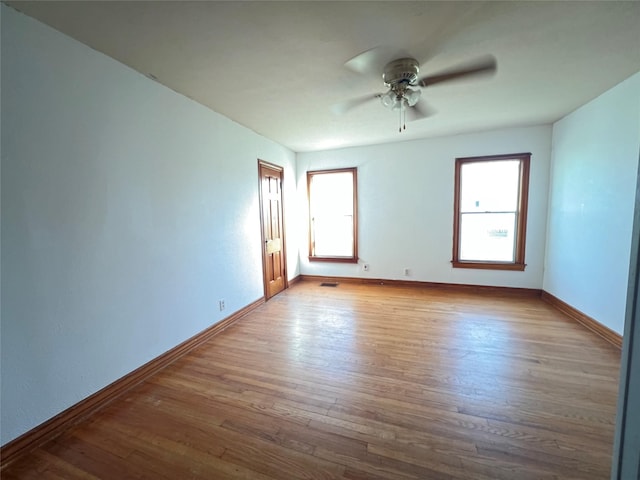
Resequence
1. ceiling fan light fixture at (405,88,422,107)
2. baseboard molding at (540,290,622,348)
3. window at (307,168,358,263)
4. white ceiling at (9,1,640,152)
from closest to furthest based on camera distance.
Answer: white ceiling at (9,1,640,152), ceiling fan light fixture at (405,88,422,107), baseboard molding at (540,290,622,348), window at (307,168,358,263)

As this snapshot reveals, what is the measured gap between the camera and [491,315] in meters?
3.31

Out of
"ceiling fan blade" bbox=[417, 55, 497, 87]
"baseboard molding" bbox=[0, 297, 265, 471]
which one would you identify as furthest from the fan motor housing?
"baseboard molding" bbox=[0, 297, 265, 471]

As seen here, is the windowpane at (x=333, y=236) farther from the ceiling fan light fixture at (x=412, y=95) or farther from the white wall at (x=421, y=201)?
the ceiling fan light fixture at (x=412, y=95)

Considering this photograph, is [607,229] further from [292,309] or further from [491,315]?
[292,309]

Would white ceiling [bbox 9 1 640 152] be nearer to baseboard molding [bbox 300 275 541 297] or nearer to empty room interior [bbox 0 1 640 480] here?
empty room interior [bbox 0 1 640 480]

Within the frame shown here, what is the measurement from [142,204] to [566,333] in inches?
169

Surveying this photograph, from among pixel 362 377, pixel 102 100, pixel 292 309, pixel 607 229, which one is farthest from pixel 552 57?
pixel 292 309

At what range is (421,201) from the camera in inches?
173

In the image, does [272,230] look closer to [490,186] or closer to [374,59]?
[374,59]

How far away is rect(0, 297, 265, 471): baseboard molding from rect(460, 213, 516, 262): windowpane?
403 cm

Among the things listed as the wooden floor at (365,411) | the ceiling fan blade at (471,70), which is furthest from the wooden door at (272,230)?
the ceiling fan blade at (471,70)

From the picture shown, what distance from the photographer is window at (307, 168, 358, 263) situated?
4.86 m

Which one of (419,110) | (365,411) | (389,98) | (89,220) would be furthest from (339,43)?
(365,411)

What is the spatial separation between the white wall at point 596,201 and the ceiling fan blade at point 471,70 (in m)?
1.66
